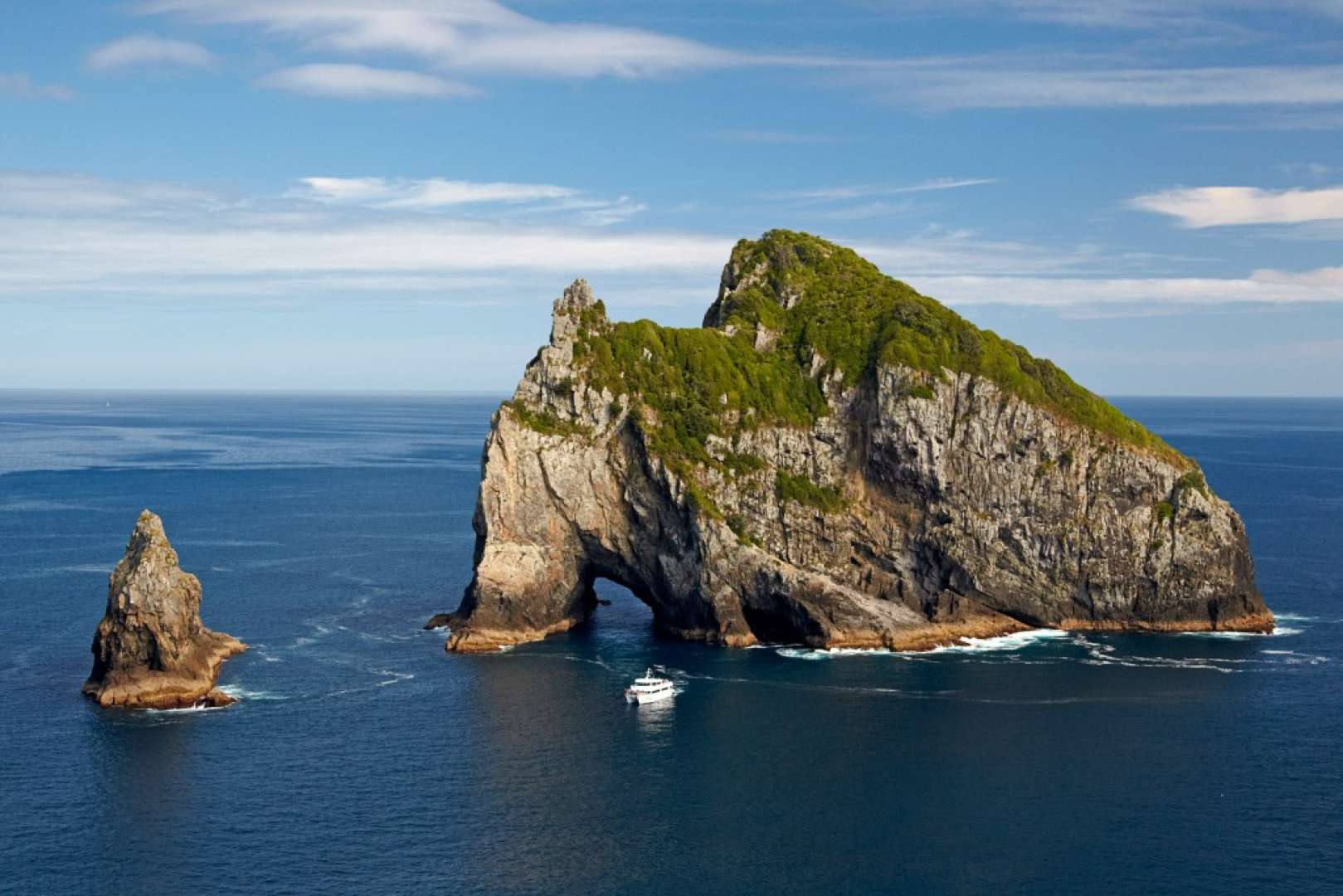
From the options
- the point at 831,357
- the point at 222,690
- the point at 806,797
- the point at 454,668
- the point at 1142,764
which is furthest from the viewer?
the point at 831,357

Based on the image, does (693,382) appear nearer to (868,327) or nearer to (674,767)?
(868,327)

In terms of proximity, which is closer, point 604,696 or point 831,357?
point 604,696

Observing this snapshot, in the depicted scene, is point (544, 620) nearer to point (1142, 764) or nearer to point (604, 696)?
point (604, 696)

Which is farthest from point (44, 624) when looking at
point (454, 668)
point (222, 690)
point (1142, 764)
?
point (1142, 764)

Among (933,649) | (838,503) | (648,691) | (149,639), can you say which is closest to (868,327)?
(838,503)

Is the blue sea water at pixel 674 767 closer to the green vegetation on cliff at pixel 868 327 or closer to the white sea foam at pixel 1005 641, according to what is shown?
the white sea foam at pixel 1005 641

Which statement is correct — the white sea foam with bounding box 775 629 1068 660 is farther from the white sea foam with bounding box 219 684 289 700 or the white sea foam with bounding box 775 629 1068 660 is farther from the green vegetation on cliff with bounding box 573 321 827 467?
the white sea foam with bounding box 219 684 289 700
